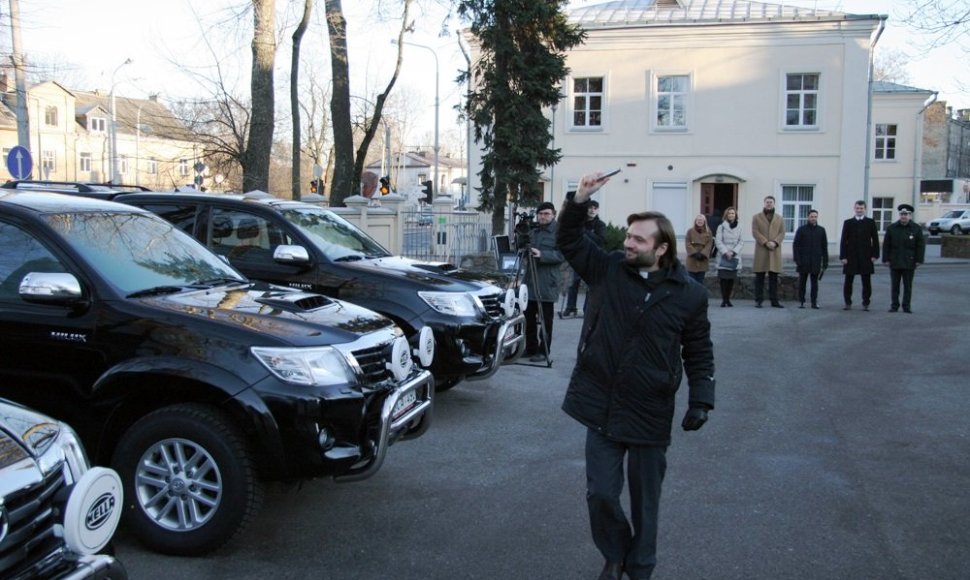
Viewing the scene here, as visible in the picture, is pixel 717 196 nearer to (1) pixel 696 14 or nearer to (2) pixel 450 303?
(1) pixel 696 14

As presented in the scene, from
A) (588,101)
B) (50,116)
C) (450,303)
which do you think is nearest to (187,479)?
(450,303)

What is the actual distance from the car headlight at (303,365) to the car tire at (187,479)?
0.37m

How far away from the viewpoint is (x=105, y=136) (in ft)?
242

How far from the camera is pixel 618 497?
3.99 metres

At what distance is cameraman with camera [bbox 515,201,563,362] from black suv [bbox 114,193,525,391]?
1474 millimetres

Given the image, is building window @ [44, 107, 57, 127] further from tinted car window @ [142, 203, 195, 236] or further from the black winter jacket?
the black winter jacket

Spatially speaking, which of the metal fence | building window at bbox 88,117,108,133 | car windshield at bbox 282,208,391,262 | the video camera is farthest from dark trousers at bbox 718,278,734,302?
building window at bbox 88,117,108,133

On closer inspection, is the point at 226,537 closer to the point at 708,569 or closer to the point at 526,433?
the point at 708,569

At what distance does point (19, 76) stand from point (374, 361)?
1713cm

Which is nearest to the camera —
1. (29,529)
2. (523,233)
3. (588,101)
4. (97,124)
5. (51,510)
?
(29,529)

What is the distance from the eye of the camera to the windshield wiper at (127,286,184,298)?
470 centimetres

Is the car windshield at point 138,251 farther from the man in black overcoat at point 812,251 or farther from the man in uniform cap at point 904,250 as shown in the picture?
the man in uniform cap at point 904,250

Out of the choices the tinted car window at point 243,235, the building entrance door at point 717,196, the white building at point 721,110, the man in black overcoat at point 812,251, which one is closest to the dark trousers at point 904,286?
the man in black overcoat at point 812,251

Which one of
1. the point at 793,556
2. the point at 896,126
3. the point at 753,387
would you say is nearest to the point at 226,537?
the point at 793,556
